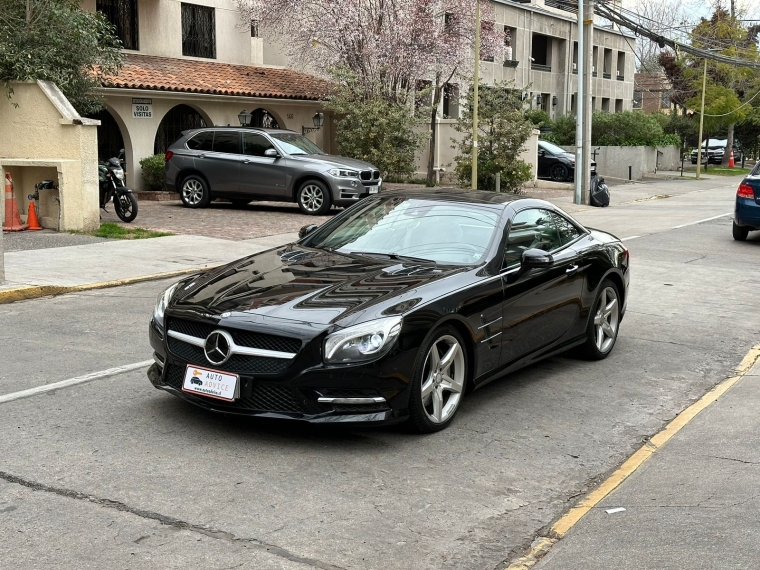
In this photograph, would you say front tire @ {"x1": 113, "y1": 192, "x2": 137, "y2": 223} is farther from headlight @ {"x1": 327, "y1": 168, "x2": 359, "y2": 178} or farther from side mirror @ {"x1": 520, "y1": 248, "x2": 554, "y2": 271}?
side mirror @ {"x1": 520, "y1": 248, "x2": 554, "y2": 271}

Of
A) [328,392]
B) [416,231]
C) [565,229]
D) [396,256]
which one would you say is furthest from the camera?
[565,229]

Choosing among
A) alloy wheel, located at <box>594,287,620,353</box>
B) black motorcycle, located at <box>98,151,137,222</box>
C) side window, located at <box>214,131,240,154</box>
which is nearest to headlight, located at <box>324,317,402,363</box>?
alloy wheel, located at <box>594,287,620,353</box>

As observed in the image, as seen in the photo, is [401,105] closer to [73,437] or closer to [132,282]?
[132,282]

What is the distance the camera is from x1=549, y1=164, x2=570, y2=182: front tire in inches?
1346

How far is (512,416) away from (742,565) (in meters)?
2.46

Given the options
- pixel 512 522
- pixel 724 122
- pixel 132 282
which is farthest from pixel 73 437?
pixel 724 122

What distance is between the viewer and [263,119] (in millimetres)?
30516

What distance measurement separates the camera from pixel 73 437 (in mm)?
5574

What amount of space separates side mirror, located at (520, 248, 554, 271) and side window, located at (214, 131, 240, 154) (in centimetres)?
1527

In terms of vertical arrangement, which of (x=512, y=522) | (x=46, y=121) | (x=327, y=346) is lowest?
(x=512, y=522)

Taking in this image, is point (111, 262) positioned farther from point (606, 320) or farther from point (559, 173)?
point (559, 173)

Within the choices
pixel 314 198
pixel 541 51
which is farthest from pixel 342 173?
pixel 541 51

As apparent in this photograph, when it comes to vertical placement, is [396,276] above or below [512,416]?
above

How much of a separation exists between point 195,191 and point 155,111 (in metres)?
4.96
